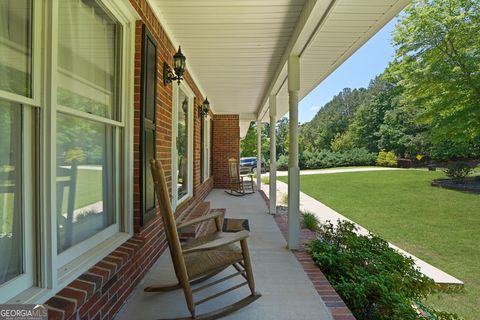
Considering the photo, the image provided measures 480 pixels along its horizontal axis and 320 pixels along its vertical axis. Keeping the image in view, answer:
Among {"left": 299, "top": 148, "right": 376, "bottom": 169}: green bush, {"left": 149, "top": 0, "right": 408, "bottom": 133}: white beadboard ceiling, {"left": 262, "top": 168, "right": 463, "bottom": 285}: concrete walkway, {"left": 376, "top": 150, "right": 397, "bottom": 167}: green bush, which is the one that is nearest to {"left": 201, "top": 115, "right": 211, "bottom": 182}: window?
{"left": 149, "top": 0, "right": 408, "bottom": 133}: white beadboard ceiling

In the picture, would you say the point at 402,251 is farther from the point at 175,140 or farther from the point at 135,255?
the point at 135,255

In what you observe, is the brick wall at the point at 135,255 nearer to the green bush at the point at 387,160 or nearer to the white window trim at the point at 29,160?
the white window trim at the point at 29,160

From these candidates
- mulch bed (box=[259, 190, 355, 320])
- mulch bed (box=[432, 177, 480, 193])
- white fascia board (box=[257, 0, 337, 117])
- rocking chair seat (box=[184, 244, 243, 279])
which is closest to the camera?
rocking chair seat (box=[184, 244, 243, 279])

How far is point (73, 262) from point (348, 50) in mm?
3553

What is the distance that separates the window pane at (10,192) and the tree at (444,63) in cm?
1213

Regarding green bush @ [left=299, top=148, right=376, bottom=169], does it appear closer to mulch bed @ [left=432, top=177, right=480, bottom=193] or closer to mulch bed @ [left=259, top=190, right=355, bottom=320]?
mulch bed @ [left=432, top=177, right=480, bottom=193]

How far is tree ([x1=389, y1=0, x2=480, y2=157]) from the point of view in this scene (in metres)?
9.66

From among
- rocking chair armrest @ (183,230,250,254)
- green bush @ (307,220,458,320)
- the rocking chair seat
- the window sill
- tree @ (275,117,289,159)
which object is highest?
tree @ (275,117,289,159)

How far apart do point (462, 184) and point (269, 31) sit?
510 inches

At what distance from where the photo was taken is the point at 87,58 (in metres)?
1.85

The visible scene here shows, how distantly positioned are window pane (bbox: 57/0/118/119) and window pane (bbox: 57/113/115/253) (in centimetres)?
13

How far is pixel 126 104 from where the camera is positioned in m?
2.37

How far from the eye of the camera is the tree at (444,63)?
9.66m

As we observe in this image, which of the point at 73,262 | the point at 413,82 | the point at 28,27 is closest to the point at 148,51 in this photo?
the point at 28,27
